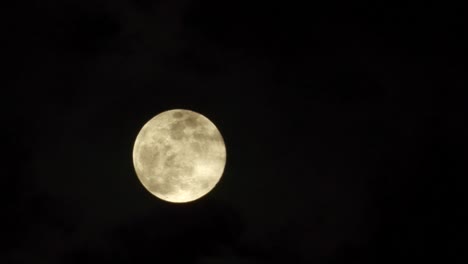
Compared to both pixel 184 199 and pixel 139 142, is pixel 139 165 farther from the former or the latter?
pixel 184 199

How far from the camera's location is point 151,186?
56.0 feet

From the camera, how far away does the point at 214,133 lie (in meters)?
17.1

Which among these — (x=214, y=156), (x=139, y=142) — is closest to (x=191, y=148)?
(x=214, y=156)

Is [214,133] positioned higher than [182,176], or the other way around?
[214,133]

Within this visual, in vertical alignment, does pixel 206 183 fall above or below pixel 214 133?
below

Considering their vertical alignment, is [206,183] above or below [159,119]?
below

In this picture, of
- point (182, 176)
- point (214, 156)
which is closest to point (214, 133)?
point (214, 156)

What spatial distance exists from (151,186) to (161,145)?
1538mm

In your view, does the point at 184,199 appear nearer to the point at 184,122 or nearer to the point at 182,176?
the point at 182,176

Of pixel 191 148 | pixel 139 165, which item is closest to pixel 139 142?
pixel 139 165

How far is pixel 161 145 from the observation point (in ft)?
54.4

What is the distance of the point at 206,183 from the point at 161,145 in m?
1.95

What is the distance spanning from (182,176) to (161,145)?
1.24 m

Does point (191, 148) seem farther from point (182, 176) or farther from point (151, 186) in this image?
point (151, 186)
